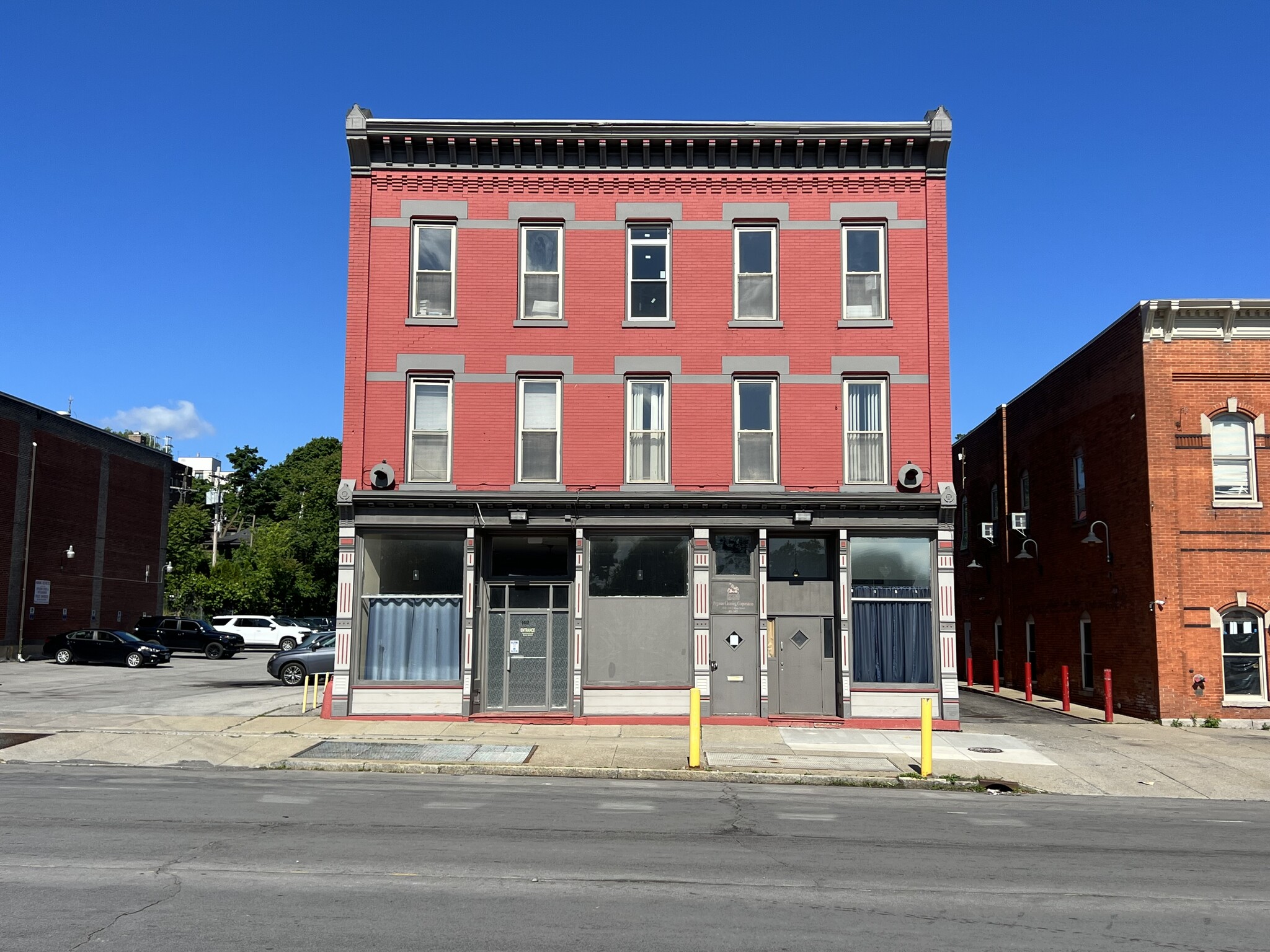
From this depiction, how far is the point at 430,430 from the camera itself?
71.2 ft

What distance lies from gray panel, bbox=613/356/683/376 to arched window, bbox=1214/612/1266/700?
13.2 metres

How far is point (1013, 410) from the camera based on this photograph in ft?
107

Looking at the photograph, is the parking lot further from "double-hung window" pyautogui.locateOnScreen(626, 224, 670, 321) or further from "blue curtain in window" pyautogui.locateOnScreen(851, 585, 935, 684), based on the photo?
"blue curtain in window" pyautogui.locateOnScreen(851, 585, 935, 684)

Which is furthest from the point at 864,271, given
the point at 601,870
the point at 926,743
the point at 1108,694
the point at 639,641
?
the point at 601,870

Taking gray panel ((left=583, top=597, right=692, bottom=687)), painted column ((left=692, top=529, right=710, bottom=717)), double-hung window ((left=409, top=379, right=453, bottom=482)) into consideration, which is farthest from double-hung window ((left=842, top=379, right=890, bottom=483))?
double-hung window ((left=409, top=379, right=453, bottom=482))

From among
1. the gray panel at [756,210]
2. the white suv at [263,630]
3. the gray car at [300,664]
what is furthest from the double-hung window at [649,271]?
the white suv at [263,630]

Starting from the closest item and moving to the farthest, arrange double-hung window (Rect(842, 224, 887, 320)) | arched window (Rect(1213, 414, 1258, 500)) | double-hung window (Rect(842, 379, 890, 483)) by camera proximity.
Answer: double-hung window (Rect(842, 379, 890, 483)) < double-hung window (Rect(842, 224, 887, 320)) < arched window (Rect(1213, 414, 1258, 500))

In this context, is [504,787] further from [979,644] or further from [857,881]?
[979,644]

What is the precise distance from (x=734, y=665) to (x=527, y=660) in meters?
4.32

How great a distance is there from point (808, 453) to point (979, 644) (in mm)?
18399

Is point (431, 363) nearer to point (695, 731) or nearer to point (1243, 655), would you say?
point (695, 731)

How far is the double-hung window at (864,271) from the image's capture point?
22.0 m

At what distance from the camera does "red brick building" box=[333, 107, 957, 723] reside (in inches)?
833

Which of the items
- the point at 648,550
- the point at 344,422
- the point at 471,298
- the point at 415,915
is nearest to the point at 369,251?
the point at 471,298
